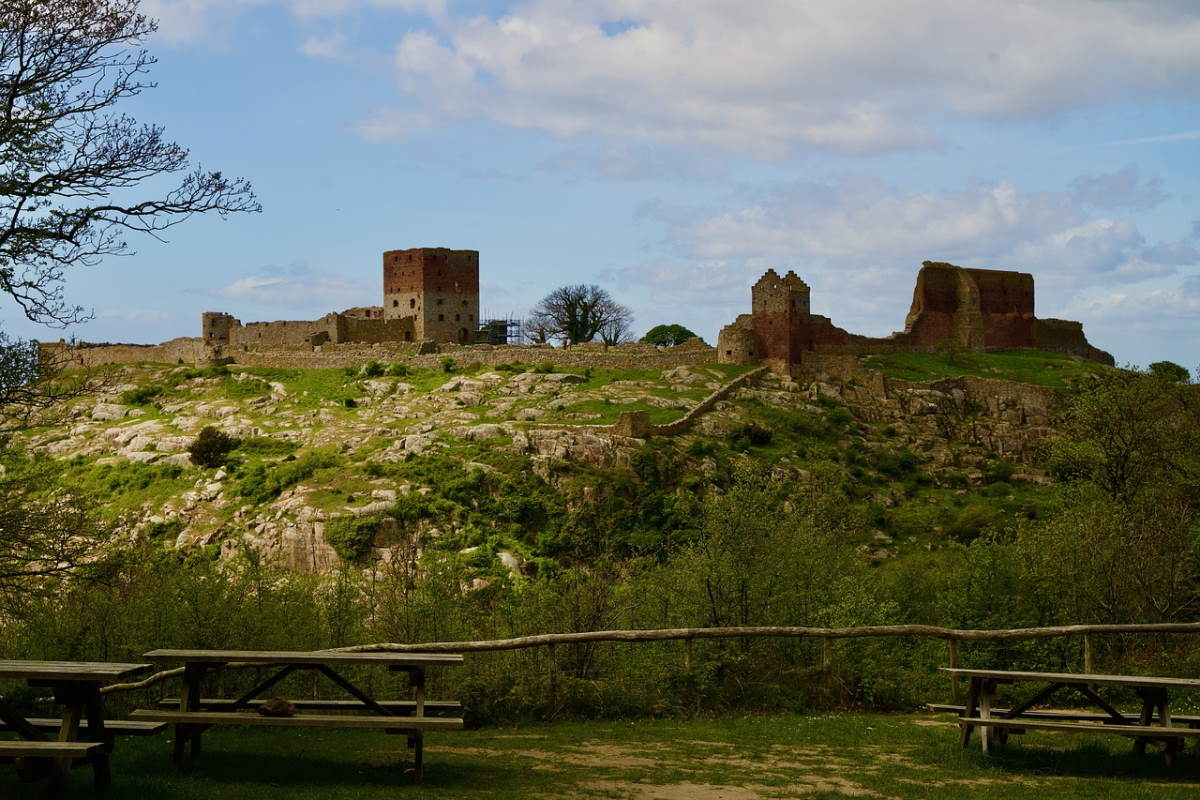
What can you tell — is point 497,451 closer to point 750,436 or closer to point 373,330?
point 750,436

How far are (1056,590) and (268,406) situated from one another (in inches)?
1830

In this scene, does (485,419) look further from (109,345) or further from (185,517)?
(109,345)

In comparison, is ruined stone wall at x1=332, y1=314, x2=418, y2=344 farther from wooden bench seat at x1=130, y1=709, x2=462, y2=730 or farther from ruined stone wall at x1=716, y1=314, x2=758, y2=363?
wooden bench seat at x1=130, y1=709, x2=462, y2=730

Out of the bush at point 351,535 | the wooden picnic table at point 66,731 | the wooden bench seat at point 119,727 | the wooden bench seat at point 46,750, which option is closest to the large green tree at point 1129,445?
the bush at point 351,535

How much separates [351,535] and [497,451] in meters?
8.98

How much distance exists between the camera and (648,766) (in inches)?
526

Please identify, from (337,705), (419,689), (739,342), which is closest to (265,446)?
(739,342)


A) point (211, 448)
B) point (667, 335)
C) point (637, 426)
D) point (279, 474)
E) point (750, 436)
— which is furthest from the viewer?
point (667, 335)

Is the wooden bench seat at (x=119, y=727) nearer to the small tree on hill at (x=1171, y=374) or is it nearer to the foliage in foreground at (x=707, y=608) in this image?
the foliage in foreground at (x=707, y=608)

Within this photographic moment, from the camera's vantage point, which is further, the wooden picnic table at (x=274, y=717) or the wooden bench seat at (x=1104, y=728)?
the wooden bench seat at (x=1104, y=728)

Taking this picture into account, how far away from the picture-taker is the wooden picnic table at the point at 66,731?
1070 centimetres

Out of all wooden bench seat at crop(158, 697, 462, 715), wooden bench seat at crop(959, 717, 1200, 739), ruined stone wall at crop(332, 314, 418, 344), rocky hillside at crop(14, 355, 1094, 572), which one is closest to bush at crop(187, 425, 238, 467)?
rocky hillside at crop(14, 355, 1094, 572)

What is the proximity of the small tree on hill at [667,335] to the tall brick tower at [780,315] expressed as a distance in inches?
1713

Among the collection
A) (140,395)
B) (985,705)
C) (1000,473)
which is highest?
(140,395)
